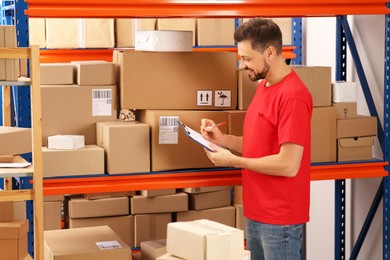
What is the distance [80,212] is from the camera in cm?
576

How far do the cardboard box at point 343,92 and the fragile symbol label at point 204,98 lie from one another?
83 cm

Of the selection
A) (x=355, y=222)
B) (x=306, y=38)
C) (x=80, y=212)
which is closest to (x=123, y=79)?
(x=80, y=212)

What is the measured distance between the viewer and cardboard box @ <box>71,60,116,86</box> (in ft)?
15.0

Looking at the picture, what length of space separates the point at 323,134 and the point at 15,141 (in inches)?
74.2

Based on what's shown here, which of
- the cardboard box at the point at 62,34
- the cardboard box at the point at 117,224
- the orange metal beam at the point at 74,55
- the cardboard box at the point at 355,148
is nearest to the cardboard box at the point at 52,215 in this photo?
the cardboard box at the point at 117,224

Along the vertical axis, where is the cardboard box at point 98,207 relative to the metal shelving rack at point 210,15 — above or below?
below

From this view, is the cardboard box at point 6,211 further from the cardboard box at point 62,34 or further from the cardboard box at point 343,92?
the cardboard box at point 62,34

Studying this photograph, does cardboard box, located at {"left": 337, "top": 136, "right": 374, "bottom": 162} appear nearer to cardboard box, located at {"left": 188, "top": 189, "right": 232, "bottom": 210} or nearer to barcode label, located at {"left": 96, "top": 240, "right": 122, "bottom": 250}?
cardboard box, located at {"left": 188, "top": 189, "right": 232, "bottom": 210}

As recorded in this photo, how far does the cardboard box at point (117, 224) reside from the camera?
5.79m

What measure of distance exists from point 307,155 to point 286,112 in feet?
1.09

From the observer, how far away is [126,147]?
4.44 meters

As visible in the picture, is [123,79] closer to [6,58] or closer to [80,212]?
[6,58]

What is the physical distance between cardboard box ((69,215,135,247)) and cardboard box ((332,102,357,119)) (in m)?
1.86

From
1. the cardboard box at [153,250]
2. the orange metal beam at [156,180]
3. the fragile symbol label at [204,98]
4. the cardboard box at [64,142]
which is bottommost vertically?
the cardboard box at [153,250]
